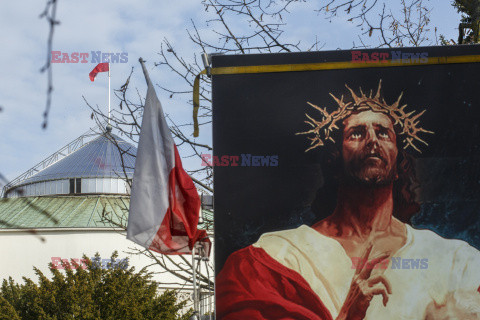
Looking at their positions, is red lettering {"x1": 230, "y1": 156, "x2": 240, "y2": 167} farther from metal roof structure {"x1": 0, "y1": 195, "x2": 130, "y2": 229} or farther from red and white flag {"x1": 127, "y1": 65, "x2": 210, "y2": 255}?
metal roof structure {"x1": 0, "y1": 195, "x2": 130, "y2": 229}

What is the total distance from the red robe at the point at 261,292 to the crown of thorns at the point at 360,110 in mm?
1394

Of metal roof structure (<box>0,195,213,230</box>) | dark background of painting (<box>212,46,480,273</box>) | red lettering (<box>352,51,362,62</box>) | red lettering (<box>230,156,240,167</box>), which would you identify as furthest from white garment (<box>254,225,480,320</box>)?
metal roof structure (<box>0,195,213,230</box>)

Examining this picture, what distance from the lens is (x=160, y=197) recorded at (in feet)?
26.6

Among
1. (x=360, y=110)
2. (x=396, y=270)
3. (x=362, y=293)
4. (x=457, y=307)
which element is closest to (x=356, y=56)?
(x=360, y=110)

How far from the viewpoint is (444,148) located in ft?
25.5

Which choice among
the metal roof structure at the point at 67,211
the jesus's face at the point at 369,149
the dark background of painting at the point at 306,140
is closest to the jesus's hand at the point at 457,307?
the dark background of painting at the point at 306,140

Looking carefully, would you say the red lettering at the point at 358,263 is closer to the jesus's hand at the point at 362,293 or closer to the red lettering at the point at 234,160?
the jesus's hand at the point at 362,293

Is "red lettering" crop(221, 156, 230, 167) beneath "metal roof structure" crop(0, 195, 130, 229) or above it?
above

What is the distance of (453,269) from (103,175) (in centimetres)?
4494

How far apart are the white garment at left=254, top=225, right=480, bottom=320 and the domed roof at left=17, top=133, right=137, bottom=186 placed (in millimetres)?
42154

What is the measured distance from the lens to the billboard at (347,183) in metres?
7.54

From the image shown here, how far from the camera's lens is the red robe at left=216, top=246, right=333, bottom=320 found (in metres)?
7.50

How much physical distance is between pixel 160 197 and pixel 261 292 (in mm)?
1596

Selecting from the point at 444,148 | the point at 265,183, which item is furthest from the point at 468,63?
the point at 265,183
